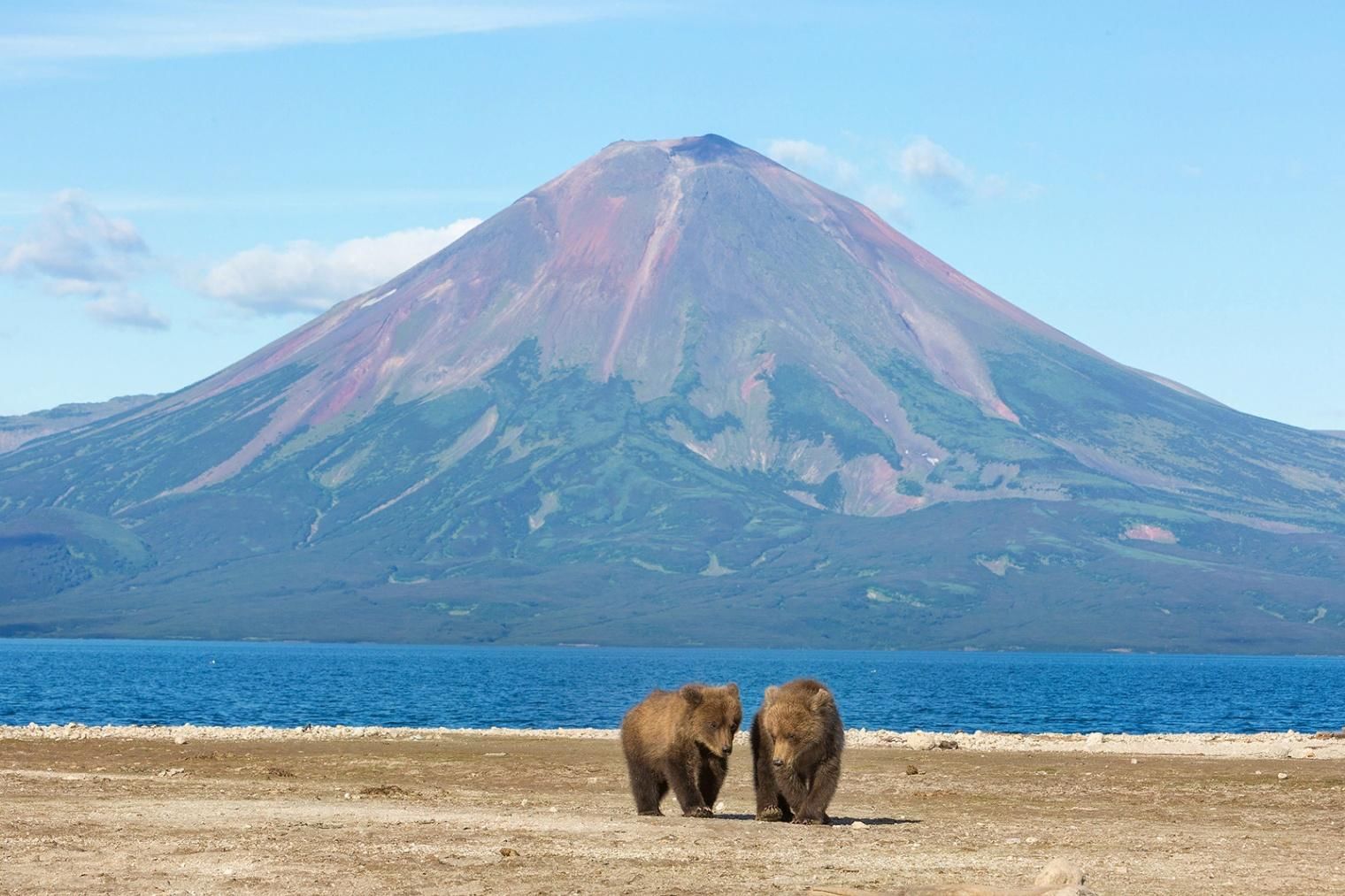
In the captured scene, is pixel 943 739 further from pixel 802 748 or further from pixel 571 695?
pixel 571 695

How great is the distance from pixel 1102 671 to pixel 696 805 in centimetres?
16827

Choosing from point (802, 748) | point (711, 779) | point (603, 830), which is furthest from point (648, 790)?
Result: point (802, 748)

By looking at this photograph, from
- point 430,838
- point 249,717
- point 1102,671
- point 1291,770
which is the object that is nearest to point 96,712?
point 249,717

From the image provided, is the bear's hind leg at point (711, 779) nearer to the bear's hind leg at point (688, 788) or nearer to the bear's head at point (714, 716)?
the bear's hind leg at point (688, 788)

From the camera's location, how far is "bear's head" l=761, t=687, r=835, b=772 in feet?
69.0

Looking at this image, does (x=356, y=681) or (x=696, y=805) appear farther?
(x=356, y=681)

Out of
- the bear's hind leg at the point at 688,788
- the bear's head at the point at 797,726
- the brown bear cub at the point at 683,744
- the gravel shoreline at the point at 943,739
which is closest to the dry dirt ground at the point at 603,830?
the bear's hind leg at the point at 688,788

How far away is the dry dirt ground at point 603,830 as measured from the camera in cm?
1658

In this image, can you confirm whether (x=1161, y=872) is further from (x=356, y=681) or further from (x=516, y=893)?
(x=356, y=681)

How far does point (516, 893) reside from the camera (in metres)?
15.8

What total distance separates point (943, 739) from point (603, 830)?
65.1ft

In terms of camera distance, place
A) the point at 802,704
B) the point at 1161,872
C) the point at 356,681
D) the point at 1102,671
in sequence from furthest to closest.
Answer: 1. the point at 1102,671
2. the point at 356,681
3. the point at 802,704
4. the point at 1161,872

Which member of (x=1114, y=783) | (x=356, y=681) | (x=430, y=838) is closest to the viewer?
(x=430, y=838)

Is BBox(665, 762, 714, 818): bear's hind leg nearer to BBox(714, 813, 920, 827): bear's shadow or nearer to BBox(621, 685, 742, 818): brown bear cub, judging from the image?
BBox(621, 685, 742, 818): brown bear cub
